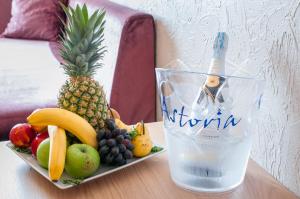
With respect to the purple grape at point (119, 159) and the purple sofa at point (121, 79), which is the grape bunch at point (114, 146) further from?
the purple sofa at point (121, 79)

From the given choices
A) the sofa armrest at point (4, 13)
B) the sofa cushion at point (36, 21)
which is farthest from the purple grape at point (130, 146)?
the sofa armrest at point (4, 13)

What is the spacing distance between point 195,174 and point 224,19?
36 cm

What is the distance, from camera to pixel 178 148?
65 cm

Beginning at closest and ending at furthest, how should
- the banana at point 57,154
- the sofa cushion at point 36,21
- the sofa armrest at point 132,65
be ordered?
the banana at point 57,154
the sofa armrest at point 132,65
the sofa cushion at point 36,21

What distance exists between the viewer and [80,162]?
63 centimetres

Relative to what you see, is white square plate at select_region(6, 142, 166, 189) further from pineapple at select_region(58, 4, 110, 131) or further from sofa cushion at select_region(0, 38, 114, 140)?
sofa cushion at select_region(0, 38, 114, 140)

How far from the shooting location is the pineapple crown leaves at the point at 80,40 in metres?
0.76

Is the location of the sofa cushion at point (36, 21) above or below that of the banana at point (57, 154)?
above

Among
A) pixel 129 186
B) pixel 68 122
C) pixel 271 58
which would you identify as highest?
pixel 271 58

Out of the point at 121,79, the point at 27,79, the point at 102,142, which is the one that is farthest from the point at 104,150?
the point at 27,79

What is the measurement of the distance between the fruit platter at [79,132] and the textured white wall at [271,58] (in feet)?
0.74

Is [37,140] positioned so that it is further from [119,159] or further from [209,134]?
[209,134]

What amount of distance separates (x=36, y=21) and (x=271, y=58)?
5.55ft

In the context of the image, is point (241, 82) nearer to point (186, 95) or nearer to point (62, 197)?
point (186, 95)
